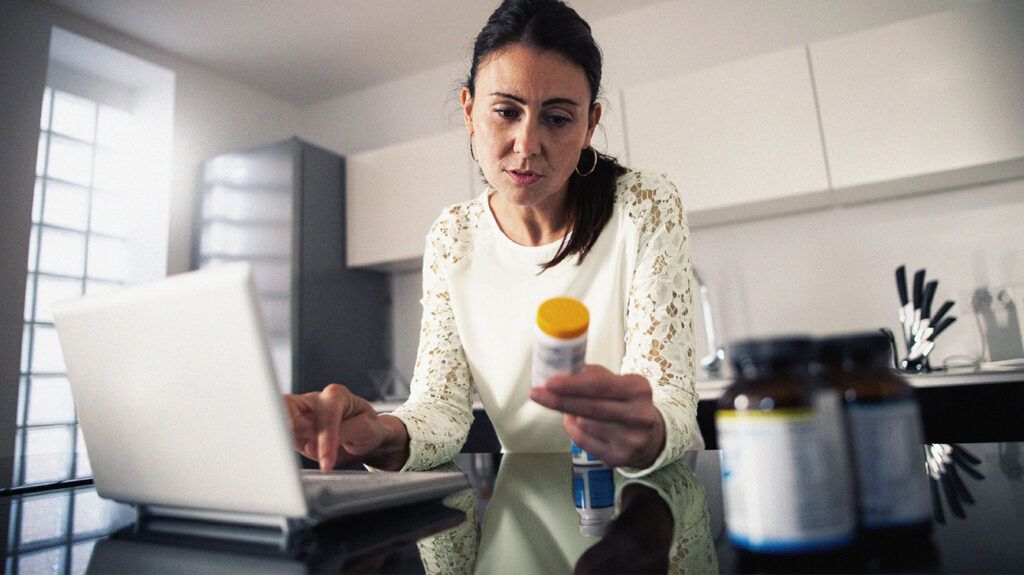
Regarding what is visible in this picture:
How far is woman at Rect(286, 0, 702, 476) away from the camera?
872 millimetres

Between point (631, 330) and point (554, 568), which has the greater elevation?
point (631, 330)

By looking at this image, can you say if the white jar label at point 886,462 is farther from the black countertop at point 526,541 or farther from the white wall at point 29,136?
the white wall at point 29,136

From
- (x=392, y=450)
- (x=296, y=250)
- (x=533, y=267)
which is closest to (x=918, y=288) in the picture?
(x=533, y=267)

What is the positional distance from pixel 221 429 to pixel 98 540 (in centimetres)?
18

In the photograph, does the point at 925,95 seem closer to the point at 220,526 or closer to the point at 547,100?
the point at 547,100

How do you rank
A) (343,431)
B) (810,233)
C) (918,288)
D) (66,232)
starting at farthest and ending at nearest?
(66,232)
(810,233)
(918,288)
(343,431)

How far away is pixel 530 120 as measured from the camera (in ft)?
3.24

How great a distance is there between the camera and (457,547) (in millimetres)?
459

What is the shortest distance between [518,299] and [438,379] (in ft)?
0.70

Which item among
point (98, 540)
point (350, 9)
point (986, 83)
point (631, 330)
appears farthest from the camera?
point (350, 9)

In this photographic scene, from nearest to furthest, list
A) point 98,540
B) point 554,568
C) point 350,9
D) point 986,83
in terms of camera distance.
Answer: point 554,568
point 98,540
point 986,83
point 350,9

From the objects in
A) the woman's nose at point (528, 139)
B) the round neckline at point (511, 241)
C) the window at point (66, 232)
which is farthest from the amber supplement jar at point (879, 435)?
the window at point (66, 232)

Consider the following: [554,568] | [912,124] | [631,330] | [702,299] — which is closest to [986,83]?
[912,124]

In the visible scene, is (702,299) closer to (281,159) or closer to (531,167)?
(531,167)
